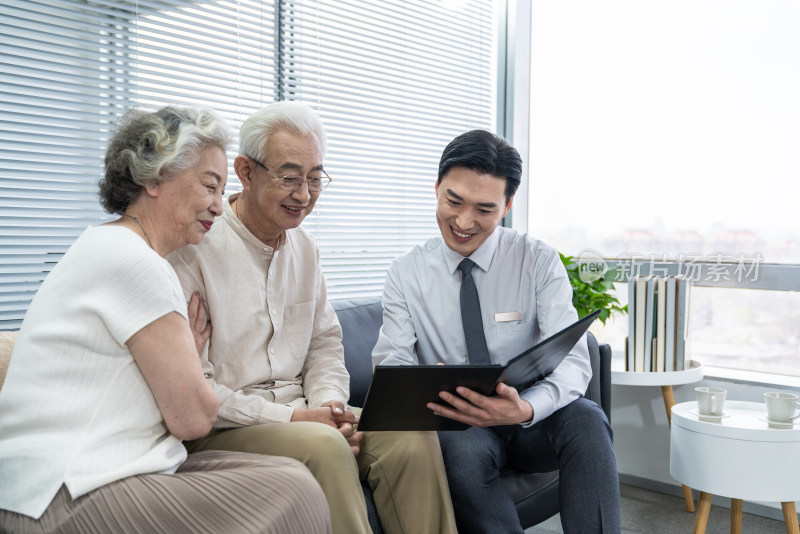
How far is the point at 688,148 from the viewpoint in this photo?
10.2 ft

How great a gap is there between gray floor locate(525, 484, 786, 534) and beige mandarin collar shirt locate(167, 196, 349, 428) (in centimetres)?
127

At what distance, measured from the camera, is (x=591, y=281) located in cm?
298

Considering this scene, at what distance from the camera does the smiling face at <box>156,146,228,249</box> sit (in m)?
1.42

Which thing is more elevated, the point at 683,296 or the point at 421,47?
the point at 421,47

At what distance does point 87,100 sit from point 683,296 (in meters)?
2.24

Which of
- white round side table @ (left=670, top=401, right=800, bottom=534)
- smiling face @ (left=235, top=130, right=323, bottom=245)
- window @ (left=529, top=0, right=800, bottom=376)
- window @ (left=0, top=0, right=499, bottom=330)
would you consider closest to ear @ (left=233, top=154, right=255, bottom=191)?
smiling face @ (left=235, top=130, right=323, bottom=245)

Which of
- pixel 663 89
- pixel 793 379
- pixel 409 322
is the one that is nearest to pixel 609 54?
pixel 663 89

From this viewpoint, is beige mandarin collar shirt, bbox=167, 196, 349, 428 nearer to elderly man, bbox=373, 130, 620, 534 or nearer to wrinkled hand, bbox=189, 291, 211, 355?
wrinkled hand, bbox=189, 291, 211, 355

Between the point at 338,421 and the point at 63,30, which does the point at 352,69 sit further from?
the point at 338,421

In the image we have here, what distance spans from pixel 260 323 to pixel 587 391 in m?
1.18

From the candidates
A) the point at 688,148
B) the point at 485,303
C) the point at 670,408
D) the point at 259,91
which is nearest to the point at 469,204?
the point at 485,303

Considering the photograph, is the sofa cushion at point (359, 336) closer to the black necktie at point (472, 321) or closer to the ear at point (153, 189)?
the black necktie at point (472, 321)

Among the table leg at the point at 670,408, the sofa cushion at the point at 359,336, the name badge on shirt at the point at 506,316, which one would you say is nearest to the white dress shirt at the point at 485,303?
the name badge on shirt at the point at 506,316

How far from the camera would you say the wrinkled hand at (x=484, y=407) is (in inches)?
61.6
